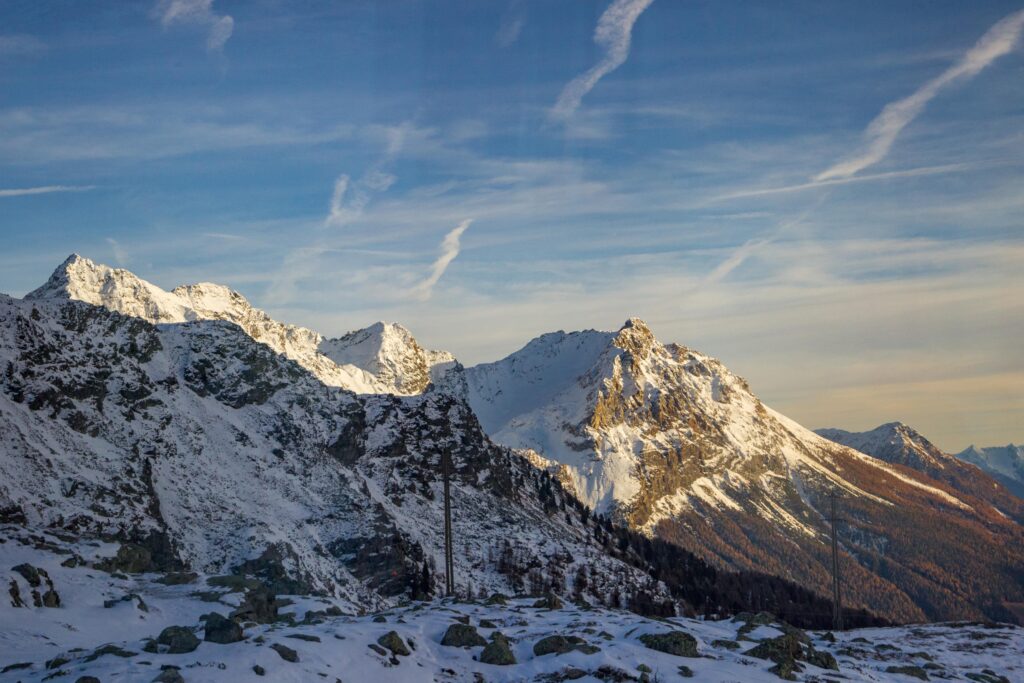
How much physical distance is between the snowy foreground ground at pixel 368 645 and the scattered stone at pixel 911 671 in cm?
10

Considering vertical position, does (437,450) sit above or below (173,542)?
above

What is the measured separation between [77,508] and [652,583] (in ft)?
270

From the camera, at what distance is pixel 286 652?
34.9 m

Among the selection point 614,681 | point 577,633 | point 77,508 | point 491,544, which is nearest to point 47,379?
point 77,508

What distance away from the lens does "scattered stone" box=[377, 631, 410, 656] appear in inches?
1534

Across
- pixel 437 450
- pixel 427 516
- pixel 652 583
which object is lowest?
pixel 652 583

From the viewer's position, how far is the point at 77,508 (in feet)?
290

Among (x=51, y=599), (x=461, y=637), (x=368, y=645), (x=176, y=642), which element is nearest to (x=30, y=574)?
(x=51, y=599)

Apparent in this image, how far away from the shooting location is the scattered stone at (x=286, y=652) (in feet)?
113

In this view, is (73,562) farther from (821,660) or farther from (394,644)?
(821,660)

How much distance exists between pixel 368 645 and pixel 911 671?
A: 2836 centimetres

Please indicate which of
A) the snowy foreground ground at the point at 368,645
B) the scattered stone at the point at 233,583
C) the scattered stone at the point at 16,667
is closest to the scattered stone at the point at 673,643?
the snowy foreground ground at the point at 368,645

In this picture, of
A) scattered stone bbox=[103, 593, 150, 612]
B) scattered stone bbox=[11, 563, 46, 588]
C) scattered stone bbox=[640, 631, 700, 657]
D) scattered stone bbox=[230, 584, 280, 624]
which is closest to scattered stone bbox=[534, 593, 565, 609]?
scattered stone bbox=[230, 584, 280, 624]

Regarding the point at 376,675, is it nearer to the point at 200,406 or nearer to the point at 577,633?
the point at 577,633
